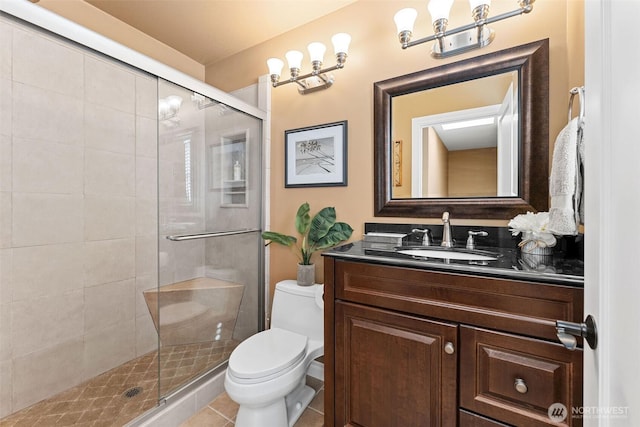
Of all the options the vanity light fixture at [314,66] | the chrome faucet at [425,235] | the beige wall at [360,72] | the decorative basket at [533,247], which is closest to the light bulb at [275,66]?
the vanity light fixture at [314,66]

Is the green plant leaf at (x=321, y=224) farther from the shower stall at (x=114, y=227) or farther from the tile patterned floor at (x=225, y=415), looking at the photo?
the tile patterned floor at (x=225, y=415)

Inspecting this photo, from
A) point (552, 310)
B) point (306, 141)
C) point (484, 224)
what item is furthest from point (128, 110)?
point (552, 310)

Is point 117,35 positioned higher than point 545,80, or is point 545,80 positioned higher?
point 117,35

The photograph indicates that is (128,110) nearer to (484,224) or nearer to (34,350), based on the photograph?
(34,350)

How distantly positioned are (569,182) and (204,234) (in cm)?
183

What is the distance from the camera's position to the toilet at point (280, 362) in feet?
3.93

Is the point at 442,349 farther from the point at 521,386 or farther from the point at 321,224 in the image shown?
the point at 321,224

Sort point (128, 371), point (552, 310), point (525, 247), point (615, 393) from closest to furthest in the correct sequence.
Answer: point (615, 393) < point (552, 310) < point (525, 247) < point (128, 371)

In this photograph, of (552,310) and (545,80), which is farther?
(545,80)

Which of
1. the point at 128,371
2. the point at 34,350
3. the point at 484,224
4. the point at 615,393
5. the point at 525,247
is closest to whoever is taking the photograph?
the point at 615,393

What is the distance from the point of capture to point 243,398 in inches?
46.5

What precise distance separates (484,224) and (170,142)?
184 centimetres

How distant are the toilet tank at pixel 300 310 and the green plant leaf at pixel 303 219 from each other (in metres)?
0.35

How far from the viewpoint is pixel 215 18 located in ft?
6.07
